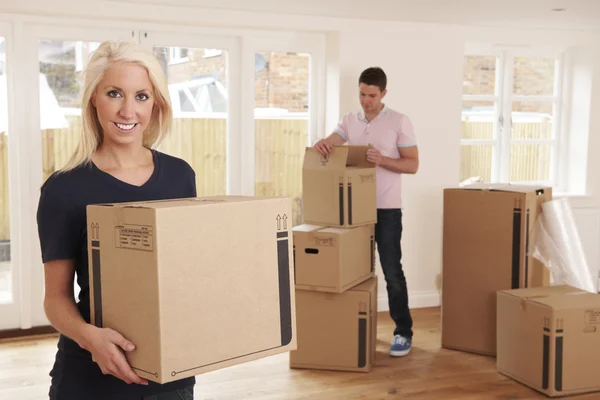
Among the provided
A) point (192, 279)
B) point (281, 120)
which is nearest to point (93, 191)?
point (192, 279)

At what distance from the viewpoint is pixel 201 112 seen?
14.6 ft

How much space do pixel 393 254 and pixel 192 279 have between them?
9.10 feet

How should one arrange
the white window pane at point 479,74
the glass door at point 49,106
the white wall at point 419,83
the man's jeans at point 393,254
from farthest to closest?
the white window pane at point 479,74, the white wall at point 419,83, the glass door at point 49,106, the man's jeans at point 393,254

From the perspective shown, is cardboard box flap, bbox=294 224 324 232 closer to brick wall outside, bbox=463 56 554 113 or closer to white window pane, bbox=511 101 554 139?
brick wall outside, bbox=463 56 554 113

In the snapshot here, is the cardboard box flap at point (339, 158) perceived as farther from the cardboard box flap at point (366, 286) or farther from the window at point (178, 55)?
the window at point (178, 55)

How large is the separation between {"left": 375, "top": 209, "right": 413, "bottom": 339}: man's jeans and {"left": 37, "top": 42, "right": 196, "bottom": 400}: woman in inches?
101

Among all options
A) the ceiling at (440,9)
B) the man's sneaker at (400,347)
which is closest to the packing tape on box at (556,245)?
the man's sneaker at (400,347)

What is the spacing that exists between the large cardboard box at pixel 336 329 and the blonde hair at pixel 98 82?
7.62ft

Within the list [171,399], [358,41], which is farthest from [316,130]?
[171,399]

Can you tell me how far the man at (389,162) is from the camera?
373 centimetres

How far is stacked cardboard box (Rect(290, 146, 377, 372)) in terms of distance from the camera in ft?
11.4

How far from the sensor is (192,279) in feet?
3.62

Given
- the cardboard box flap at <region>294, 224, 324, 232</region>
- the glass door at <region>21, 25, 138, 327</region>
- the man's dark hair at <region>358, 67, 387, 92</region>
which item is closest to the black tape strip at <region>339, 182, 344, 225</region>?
the cardboard box flap at <region>294, 224, 324, 232</region>

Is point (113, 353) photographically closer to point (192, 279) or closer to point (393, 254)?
point (192, 279)
